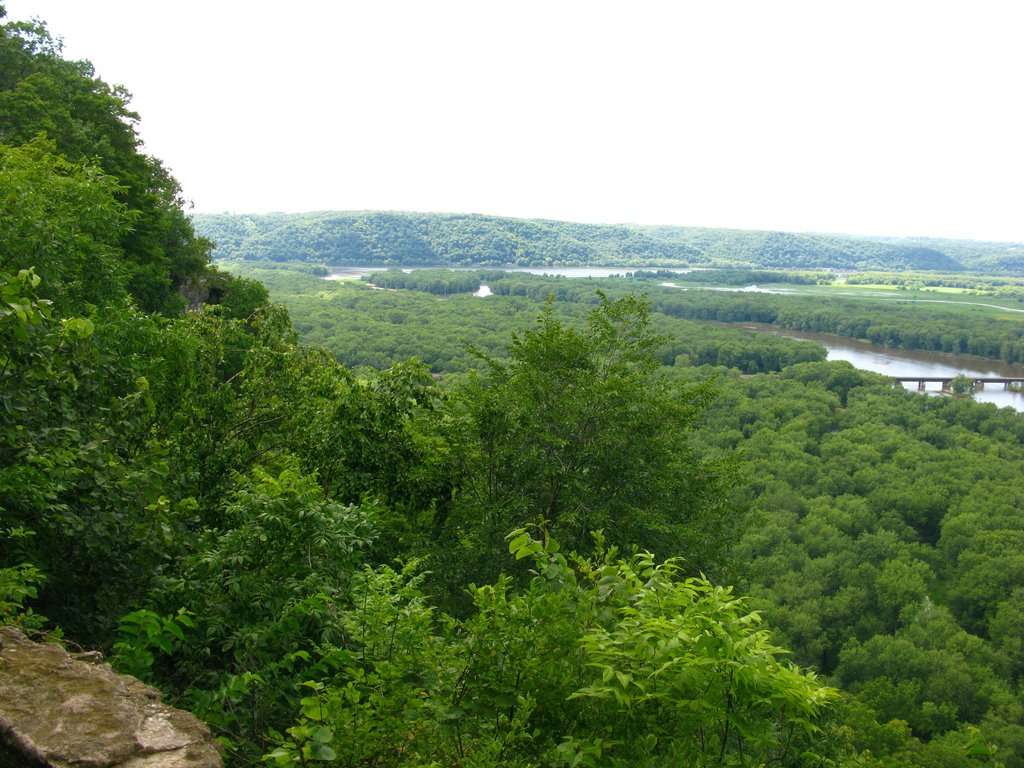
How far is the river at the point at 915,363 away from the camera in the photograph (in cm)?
9125

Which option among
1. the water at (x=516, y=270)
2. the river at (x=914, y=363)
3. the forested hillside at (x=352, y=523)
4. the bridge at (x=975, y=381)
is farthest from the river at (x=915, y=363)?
the forested hillside at (x=352, y=523)

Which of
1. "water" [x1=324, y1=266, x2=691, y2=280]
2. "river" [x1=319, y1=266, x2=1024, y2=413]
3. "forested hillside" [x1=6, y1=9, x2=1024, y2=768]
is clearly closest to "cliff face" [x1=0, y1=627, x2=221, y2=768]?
"forested hillside" [x1=6, y1=9, x2=1024, y2=768]

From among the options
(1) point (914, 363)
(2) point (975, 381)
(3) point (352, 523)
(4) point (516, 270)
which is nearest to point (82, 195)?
(3) point (352, 523)

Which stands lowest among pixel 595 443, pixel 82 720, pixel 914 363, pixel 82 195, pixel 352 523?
pixel 914 363

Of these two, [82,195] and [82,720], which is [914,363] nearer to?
[82,195]

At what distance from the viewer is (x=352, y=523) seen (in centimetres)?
537

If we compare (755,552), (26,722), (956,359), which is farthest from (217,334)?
(956,359)

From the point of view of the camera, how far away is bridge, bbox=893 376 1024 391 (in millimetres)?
87938

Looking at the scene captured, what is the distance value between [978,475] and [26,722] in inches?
2553

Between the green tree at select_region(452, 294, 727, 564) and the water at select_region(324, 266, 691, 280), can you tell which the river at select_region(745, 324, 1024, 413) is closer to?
the water at select_region(324, 266, 691, 280)

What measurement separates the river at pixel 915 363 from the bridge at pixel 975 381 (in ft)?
2.67

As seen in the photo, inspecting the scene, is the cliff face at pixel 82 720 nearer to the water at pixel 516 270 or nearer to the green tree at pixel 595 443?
the green tree at pixel 595 443

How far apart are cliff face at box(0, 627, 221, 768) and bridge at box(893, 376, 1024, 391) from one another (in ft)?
306

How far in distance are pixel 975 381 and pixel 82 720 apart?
10476 centimetres
